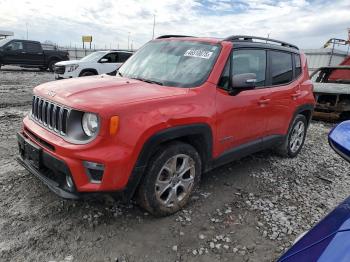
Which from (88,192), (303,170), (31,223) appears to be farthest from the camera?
(303,170)

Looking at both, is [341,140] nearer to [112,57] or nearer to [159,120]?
[159,120]

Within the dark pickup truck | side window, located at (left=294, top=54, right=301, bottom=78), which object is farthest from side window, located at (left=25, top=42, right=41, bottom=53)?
side window, located at (left=294, top=54, right=301, bottom=78)

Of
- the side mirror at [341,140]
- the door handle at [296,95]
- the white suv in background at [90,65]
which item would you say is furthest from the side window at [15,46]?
the side mirror at [341,140]

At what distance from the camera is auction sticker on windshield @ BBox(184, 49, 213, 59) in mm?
3816

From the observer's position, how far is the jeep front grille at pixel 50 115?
117 inches

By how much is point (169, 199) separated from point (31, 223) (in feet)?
4.39

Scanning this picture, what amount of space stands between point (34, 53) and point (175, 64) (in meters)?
18.2

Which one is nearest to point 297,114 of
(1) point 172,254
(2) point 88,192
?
(1) point 172,254

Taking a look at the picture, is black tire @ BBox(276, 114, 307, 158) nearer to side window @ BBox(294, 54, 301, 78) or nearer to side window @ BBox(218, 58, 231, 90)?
side window @ BBox(294, 54, 301, 78)

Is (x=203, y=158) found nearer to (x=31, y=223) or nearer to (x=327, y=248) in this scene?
(x=31, y=223)

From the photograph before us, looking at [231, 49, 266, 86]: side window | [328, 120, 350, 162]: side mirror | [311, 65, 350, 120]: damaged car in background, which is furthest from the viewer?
[311, 65, 350, 120]: damaged car in background

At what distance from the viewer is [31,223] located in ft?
10.4

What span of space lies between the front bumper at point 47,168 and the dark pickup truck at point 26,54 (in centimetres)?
1758

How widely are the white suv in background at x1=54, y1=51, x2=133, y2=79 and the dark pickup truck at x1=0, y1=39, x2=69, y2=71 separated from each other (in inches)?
290
